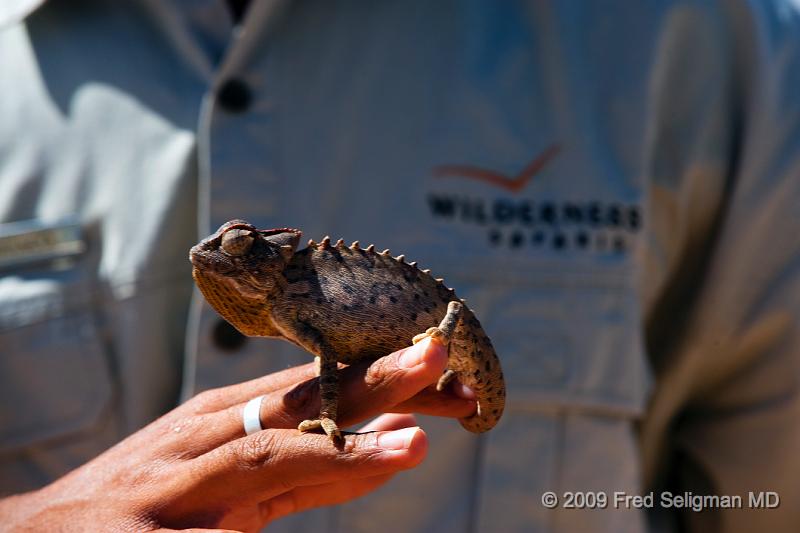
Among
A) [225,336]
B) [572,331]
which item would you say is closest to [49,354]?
[225,336]

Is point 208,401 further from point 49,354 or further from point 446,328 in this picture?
point 49,354

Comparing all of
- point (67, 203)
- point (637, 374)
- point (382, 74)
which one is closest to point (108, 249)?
point (67, 203)

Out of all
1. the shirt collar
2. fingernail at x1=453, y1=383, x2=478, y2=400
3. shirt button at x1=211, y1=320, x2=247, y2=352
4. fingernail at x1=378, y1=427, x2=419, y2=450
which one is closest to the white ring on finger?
fingernail at x1=378, y1=427, x2=419, y2=450

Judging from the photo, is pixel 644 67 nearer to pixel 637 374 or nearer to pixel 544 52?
pixel 544 52

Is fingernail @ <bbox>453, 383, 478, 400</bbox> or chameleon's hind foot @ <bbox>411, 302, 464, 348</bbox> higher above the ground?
chameleon's hind foot @ <bbox>411, 302, 464, 348</bbox>

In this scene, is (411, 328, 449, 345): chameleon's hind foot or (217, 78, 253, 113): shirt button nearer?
(411, 328, 449, 345): chameleon's hind foot

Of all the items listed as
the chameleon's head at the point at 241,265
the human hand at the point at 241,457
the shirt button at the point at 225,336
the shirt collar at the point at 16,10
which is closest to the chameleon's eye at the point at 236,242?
the chameleon's head at the point at 241,265

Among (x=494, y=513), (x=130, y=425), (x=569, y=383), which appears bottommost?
(x=494, y=513)

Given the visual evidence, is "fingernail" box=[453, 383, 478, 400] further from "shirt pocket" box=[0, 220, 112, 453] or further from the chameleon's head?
"shirt pocket" box=[0, 220, 112, 453]
